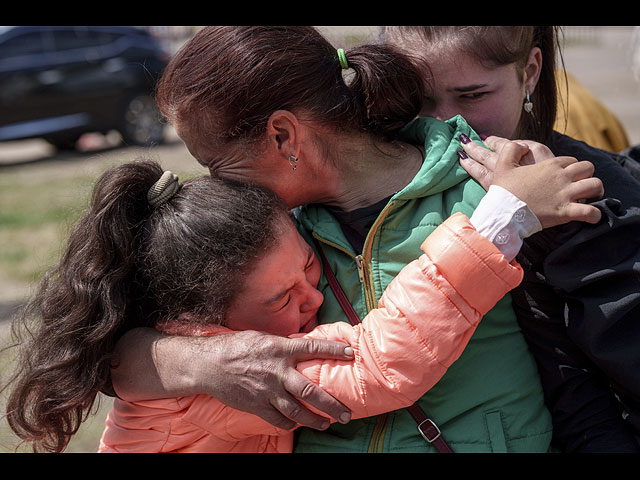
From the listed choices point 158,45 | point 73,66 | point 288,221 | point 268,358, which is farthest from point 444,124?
point 158,45

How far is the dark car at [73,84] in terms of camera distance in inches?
404

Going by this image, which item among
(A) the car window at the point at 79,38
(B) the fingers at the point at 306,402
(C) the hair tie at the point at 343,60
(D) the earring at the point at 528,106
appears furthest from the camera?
(A) the car window at the point at 79,38

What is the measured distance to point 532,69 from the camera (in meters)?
2.47

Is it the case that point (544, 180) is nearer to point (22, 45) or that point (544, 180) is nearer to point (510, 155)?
point (510, 155)

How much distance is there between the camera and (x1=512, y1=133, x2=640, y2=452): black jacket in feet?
5.99

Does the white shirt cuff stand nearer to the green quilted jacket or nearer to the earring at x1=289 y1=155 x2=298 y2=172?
the green quilted jacket

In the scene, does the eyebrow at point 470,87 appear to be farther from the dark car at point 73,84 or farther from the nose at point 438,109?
the dark car at point 73,84

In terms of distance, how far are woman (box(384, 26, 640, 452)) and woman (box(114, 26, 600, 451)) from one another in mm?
71

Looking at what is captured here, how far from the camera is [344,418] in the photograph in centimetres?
180

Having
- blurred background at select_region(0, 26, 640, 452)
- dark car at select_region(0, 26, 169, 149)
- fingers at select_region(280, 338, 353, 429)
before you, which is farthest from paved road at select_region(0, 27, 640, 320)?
fingers at select_region(280, 338, 353, 429)

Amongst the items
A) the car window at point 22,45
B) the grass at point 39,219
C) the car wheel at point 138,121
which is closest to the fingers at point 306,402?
the grass at point 39,219

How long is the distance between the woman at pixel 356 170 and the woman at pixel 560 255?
0.07 meters

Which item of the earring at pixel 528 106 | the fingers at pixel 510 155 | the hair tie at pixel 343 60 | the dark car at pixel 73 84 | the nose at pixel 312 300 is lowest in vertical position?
the dark car at pixel 73 84
